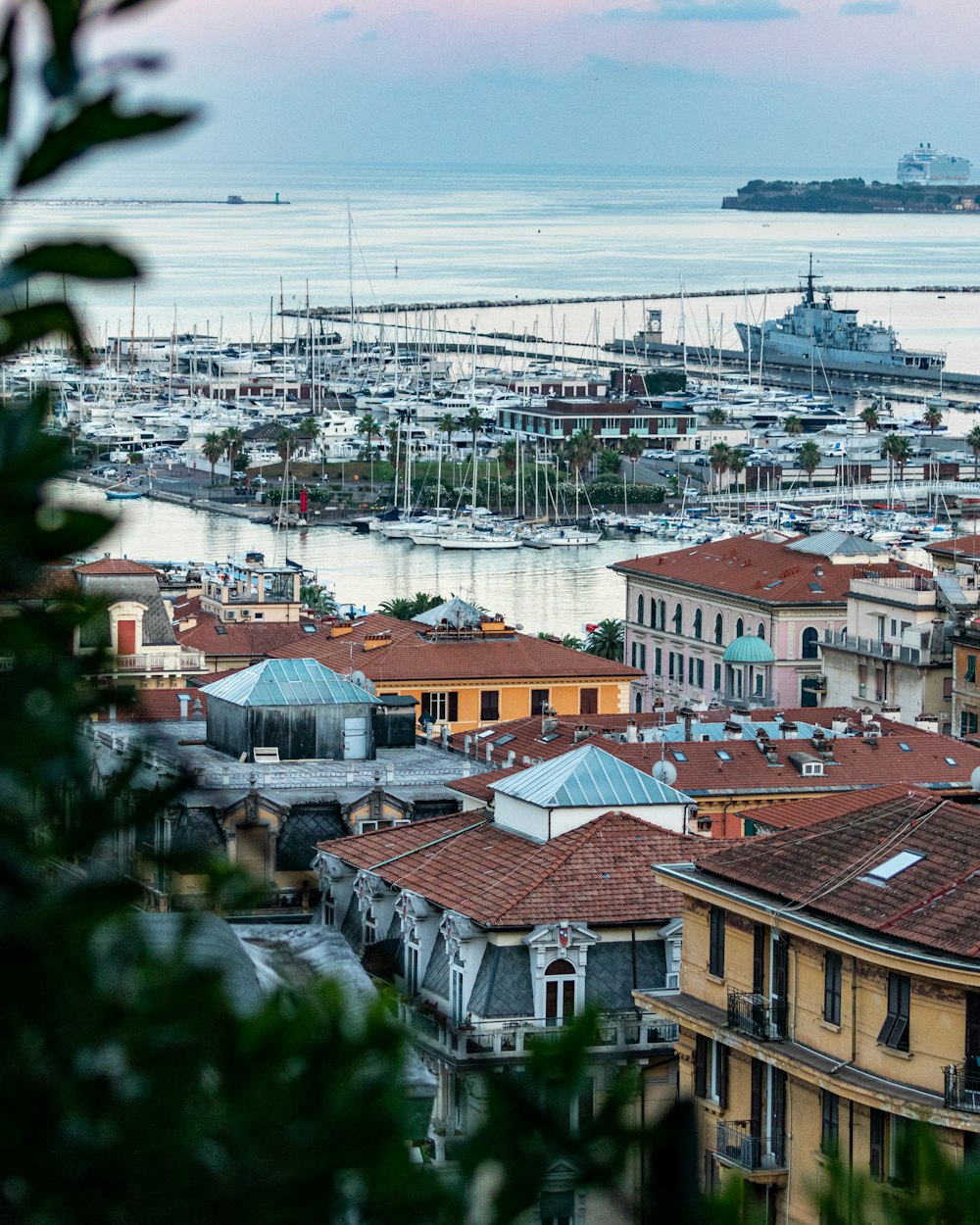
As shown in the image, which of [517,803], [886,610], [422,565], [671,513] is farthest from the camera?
[671,513]

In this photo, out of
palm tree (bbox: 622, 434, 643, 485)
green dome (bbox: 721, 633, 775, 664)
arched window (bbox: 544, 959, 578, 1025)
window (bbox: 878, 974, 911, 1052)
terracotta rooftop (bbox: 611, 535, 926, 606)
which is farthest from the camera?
palm tree (bbox: 622, 434, 643, 485)

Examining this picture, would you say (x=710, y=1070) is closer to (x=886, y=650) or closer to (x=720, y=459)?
(x=886, y=650)

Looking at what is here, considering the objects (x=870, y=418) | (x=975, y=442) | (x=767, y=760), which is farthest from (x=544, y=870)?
(x=870, y=418)

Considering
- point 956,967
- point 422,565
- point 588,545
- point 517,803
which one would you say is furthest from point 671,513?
point 956,967

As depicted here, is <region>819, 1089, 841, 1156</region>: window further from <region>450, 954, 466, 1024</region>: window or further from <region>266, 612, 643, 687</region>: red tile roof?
<region>266, 612, 643, 687</region>: red tile roof

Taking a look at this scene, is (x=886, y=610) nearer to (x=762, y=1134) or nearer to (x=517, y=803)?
(x=517, y=803)

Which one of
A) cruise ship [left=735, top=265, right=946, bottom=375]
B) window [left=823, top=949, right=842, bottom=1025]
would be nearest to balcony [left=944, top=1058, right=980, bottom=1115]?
window [left=823, top=949, right=842, bottom=1025]
